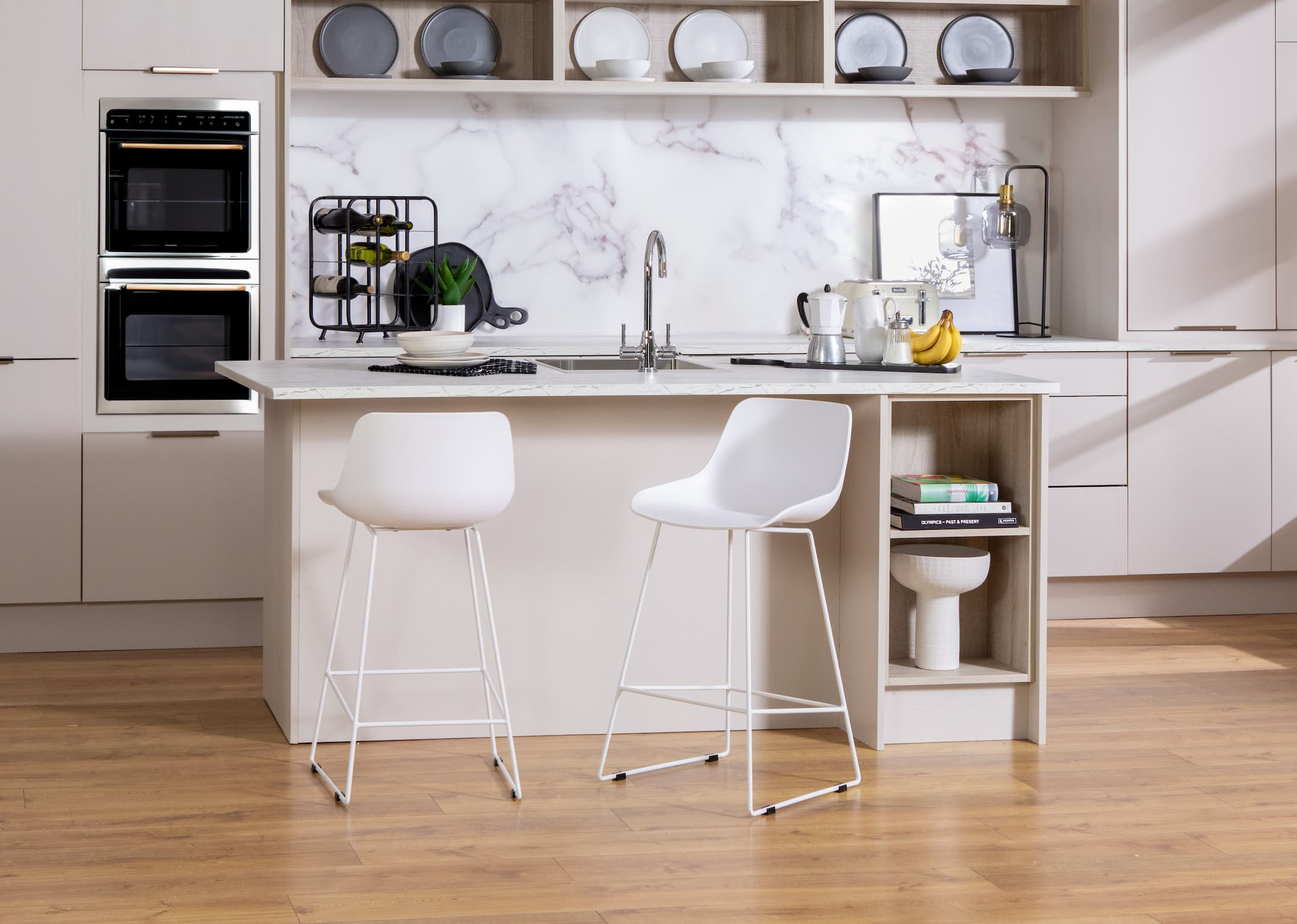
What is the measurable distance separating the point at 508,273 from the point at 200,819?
273 cm

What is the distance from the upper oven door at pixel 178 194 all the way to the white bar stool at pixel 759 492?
184cm

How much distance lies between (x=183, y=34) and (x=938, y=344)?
7.96 ft

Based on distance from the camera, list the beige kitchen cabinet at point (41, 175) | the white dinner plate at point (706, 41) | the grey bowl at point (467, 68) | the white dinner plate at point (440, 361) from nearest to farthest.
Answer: the white dinner plate at point (440, 361) → the beige kitchen cabinet at point (41, 175) → the grey bowl at point (467, 68) → the white dinner plate at point (706, 41)

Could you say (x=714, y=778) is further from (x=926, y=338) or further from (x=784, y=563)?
(x=926, y=338)

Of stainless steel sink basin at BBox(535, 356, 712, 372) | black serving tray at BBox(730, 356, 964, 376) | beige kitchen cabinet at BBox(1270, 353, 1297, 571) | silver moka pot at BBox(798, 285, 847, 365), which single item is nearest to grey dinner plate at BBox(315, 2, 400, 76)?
stainless steel sink basin at BBox(535, 356, 712, 372)

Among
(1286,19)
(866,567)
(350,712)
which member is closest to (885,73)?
(1286,19)

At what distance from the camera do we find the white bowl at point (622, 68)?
5027mm

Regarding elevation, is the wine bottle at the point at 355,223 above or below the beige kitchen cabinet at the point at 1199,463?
above

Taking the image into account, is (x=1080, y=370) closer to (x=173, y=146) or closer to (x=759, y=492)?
(x=759, y=492)

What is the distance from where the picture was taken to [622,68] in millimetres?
5043

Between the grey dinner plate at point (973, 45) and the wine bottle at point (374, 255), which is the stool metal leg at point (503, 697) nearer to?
the wine bottle at point (374, 255)

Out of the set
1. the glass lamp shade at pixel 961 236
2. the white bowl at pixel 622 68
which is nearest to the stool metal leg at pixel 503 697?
the white bowl at pixel 622 68

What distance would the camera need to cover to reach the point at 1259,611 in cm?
528

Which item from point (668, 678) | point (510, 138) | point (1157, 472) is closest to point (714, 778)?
point (668, 678)
